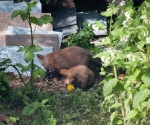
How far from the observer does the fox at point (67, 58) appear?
842 centimetres

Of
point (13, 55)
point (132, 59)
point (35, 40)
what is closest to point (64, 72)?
point (13, 55)

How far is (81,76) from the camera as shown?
26.1 feet

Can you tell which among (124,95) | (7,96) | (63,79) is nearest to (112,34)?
(124,95)

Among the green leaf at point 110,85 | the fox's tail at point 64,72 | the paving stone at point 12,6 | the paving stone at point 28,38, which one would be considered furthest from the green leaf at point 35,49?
the paving stone at point 12,6

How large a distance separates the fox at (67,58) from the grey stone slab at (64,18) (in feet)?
7.27

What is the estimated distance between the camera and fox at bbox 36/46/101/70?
842 cm

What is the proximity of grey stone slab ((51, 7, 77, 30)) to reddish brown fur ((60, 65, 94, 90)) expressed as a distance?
2975mm

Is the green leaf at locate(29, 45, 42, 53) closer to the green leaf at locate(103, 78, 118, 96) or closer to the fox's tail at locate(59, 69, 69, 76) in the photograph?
the fox's tail at locate(59, 69, 69, 76)

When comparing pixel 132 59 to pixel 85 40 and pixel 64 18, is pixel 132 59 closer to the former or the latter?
pixel 85 40

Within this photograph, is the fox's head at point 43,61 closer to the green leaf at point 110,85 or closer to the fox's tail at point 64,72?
the fox's tail at point 64,72

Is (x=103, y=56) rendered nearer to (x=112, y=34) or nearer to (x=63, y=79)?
(x=112, y=34)

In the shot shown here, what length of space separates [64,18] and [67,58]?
9.40ft

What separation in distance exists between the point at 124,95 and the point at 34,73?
7.40 feet

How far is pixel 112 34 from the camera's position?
4.88 metres
